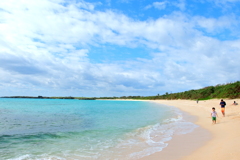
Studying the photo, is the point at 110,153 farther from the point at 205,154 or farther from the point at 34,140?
the point at 34,140

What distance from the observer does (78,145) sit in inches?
388

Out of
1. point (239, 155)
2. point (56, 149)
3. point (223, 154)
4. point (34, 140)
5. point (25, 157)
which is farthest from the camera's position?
point (34, 140)

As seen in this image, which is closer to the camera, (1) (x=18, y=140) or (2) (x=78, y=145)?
(2) (x=78, y=145)

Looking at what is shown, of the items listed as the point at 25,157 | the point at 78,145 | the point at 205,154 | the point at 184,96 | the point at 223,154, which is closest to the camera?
the point at 223,154

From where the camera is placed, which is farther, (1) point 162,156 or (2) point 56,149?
(2) point 56,149

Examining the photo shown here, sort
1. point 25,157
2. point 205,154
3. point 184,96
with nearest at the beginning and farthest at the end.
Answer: point 205,154
point 25,157
point 184,96

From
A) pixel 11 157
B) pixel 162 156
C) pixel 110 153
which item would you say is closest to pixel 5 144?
pixel 11 157

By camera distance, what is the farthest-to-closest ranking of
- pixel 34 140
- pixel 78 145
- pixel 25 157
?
pixel 34 140 → pixel 78 145 → pixel 25 157

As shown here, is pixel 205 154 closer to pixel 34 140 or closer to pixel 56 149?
pixel 56 149

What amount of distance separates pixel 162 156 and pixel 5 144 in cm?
859

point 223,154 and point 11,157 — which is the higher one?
point 223,154

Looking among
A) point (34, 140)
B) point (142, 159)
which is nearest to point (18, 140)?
point (34, 140)

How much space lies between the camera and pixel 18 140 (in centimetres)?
1117

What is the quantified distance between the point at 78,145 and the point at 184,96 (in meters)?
67.6
